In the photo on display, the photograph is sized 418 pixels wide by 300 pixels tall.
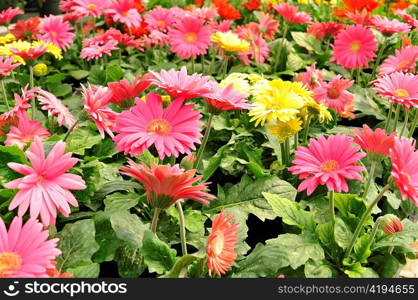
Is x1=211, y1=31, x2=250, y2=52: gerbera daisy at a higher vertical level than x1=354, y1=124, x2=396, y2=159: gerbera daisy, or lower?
lower

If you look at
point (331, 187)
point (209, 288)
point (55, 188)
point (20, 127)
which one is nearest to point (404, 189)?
point (331, 187)

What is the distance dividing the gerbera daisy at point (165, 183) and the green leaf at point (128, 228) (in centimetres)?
21

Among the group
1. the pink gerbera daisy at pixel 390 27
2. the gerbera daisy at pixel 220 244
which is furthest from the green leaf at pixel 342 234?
the pink gerbera daisy at pixel 390 27

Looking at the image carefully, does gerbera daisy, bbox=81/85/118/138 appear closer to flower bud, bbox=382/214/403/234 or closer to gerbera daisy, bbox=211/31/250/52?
flower bud, bbox=382/214/403/234

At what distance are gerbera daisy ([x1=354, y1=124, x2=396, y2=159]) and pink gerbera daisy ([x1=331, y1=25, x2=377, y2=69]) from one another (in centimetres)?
107

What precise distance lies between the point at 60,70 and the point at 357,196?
6.70 feet

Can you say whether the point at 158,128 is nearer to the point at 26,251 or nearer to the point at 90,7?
the point at 26,251

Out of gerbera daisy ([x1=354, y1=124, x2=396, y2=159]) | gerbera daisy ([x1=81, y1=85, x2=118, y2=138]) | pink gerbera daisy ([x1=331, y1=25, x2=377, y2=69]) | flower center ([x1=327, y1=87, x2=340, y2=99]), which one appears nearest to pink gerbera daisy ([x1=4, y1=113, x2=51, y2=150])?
gerbera daisy ([x1=81, y1=85, x2=118, y2=138])

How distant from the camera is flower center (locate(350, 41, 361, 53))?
251 centimetres

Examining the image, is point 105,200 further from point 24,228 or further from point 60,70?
point 60,70

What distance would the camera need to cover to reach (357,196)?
1.71 metres

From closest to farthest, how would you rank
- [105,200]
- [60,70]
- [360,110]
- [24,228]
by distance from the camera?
[24,228] < [105,200] < [360,110] < [60,70]

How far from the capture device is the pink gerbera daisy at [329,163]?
52.9 inches

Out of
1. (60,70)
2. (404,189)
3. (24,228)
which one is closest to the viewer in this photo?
(24,228)
